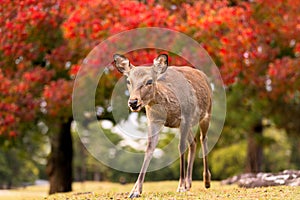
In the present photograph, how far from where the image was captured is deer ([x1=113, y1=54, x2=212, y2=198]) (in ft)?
22.6

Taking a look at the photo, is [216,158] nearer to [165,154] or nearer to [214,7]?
[214,7]

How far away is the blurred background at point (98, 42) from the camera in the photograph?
14.6m

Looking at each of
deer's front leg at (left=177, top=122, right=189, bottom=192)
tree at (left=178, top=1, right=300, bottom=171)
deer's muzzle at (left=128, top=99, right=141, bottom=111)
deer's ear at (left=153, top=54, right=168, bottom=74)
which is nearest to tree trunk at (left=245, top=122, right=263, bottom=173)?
tree at (left=178, top=1, right=300, bottom=171)

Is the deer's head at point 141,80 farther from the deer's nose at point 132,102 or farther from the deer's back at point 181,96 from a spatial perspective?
the deer's back at point 181,96

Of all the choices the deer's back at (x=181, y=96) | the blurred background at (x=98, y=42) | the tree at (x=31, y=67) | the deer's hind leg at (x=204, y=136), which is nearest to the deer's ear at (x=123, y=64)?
the deer's back at (x=181, y=96)

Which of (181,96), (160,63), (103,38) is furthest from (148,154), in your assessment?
(103,38)

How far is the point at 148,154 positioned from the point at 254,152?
46.7 ft

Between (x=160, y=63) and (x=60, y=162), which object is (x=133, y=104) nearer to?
(x=160, y=63)

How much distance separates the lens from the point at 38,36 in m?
15.8

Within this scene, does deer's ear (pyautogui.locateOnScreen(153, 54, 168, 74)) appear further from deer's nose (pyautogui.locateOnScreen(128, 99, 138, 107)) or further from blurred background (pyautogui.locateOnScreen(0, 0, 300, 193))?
blurred background (pyautogui.locateOnScreen(0, 0, 300, 193))

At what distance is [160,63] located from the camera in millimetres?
7133

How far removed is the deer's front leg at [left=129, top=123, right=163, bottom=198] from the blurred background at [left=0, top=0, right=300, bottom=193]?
6372mm

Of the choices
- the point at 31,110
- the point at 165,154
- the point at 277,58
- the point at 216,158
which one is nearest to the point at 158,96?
the point at 165,154

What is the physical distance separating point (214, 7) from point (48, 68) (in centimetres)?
593
